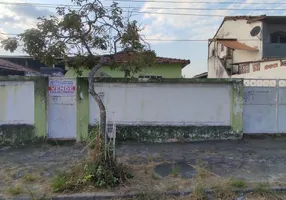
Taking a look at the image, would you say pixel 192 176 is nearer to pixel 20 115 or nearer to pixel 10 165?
pixel 10 165

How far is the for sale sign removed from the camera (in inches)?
343

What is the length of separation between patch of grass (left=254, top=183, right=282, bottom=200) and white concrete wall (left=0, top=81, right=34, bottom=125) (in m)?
6.51

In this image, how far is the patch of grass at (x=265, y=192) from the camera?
467 centimetres

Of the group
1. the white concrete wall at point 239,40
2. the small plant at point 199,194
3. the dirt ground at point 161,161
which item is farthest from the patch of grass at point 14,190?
the white concrete wall at point 239,40

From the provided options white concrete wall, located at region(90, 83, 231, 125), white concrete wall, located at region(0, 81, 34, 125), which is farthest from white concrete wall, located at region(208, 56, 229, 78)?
white concrete wall, located at region(0, 81, 34, 125)

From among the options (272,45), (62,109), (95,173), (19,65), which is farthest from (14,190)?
(272,45)

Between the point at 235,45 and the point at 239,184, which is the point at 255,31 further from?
the point at 239,184

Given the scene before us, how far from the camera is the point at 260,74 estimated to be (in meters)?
16.6

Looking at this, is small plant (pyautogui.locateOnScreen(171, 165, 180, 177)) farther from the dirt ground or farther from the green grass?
the green grass

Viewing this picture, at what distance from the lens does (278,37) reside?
2380 centimetres

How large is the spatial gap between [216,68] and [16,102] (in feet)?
66.6

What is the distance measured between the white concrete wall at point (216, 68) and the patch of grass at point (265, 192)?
18574mm

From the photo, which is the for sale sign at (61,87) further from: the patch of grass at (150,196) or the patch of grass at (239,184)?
the patch of grass at (239,184)

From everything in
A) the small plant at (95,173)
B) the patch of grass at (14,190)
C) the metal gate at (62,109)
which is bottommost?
the patch of grass at (14,190)
